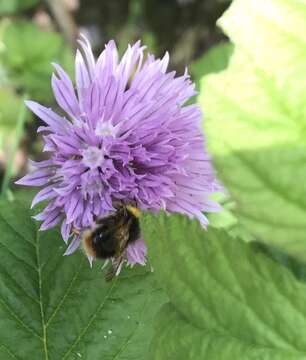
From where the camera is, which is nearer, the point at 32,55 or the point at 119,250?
the point at 119,250

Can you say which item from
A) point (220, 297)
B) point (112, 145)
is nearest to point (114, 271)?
point (112, 145)

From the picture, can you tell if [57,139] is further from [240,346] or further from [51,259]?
[240,346]

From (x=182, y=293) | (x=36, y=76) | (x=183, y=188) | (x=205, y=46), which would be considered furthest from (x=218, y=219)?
(x=205, y=46)

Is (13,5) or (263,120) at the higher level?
(13,5)

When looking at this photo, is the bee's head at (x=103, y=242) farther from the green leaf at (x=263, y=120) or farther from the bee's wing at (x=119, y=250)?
the green leaf at (x=263, y=120)

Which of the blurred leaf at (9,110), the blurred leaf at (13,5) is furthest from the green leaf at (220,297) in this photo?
the blurred leaf at (13,5)

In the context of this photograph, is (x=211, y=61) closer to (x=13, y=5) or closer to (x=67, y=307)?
(x=13, y=5)
